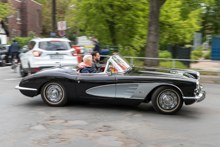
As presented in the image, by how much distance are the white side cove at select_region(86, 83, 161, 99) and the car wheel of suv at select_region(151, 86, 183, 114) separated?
0.18m

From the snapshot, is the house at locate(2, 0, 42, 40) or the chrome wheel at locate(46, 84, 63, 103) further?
the house at locate(2, 0, 42, 40)

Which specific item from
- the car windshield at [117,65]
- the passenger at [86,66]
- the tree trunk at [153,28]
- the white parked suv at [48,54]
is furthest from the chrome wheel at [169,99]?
the tree trunk at [153,28]

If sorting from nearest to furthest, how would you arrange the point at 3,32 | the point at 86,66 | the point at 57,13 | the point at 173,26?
the point at 86,66, the point at 173,26, the point at 3,32, the point at 57,13

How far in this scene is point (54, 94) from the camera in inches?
279

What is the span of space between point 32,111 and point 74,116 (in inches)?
43.3

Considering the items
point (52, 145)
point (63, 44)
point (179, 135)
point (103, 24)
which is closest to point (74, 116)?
point (52, 145)

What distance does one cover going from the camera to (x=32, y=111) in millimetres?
6703

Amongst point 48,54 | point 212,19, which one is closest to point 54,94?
point 48,54

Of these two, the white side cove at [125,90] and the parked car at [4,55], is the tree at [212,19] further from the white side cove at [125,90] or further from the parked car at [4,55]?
the white side cove at [125,90]

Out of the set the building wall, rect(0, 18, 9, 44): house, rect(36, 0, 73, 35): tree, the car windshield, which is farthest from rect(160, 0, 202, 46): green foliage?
rect(36, 0, 73, 35): tree

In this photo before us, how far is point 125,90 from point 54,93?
5.71ft

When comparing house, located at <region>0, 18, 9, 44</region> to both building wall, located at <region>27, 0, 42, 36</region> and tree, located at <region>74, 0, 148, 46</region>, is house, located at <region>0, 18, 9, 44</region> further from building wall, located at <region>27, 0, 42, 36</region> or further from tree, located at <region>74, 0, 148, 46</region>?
tree, located at <region>74, 0, 148, 46</region>

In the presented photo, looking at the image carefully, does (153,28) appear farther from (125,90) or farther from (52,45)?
(125,90)

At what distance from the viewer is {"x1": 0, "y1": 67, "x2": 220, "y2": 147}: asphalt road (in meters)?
4.66
